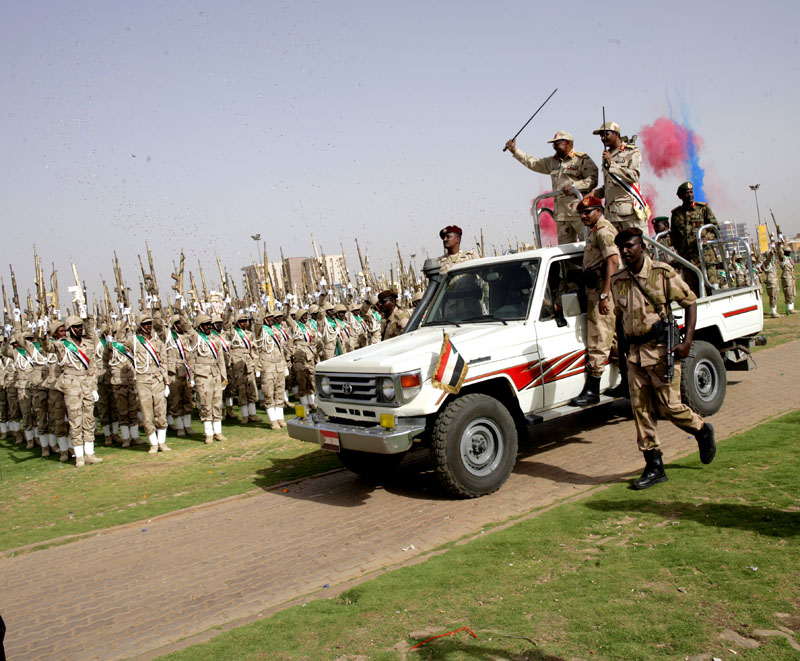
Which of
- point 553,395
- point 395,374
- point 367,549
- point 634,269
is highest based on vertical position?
point 634,269

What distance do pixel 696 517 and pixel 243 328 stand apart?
38.0 ft

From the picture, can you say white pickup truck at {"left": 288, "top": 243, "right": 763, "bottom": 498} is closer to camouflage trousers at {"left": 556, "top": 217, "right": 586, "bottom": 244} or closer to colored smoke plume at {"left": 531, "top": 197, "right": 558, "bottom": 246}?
camouflage trousers at {"left": 556, "top": 217, "right": 586, "bottom": 244}

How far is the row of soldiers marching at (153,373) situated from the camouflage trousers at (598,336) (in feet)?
12.4

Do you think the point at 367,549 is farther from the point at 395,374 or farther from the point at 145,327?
the point at 145,327

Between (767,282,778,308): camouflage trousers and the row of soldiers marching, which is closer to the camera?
the row of soldiers marching

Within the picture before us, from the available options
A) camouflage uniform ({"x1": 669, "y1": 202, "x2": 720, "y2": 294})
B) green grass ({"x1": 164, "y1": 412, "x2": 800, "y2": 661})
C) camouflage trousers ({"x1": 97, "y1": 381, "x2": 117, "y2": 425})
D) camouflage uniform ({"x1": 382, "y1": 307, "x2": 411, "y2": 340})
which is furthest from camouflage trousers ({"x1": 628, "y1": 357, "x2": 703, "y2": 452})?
camouflage trousers ({"x1": 97, "y1": 381, "x2": 117, "y2": 425})

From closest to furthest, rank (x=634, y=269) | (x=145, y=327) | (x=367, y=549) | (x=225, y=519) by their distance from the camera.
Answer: (x=367, y=549)
(x=634, y=269)
(x=225, y=519)
(x=145, y=327)

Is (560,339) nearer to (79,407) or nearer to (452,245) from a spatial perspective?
(452,245)

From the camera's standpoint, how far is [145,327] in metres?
12.7

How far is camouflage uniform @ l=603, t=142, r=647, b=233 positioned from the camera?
877 cm

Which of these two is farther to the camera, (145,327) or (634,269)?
(145,327)

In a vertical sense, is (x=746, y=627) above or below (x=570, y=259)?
below

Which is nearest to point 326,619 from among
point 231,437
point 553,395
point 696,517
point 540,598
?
point 540,598

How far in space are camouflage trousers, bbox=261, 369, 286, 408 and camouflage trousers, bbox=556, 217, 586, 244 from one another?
22.8 feet
